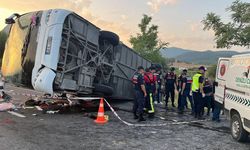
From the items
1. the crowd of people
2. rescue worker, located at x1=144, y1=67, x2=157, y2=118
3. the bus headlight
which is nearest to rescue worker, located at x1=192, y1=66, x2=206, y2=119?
the crowd of people

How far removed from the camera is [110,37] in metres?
10.4

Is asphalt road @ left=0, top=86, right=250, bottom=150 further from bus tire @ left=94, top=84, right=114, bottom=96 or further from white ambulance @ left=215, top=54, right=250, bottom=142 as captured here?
bus tire @ left=94, top=84, right=114, bottom=96

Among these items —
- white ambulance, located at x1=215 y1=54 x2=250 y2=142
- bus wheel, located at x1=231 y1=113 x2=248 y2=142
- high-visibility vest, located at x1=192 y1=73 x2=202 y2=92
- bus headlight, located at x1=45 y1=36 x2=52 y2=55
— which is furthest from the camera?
high-visibility vest, located at x1=192 y1=73 x2=202 y2=92

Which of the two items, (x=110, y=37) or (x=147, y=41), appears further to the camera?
(x=147, y=41)

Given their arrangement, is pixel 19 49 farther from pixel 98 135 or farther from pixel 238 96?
pixel 238 96

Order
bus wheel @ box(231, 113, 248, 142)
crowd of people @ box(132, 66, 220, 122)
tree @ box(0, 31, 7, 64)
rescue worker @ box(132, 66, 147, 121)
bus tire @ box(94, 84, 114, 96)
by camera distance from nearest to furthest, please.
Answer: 1. bus wheel @ box(231, 113, 248, 142)
2. rescue worker @ box(132, 66, 147, 121)
3. crowd of people @ box(132, 66, 220, 122)
4. bus tire @ box(94, 84, 114, 96)
5. tree @ box(0, 31, 7, 64)

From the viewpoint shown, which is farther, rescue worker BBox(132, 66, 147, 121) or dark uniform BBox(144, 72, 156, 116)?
dark uniform BBox(144, 72, 156, 116)

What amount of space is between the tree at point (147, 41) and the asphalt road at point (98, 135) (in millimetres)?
29373

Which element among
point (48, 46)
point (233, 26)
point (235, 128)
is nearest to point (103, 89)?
point (48, 46)

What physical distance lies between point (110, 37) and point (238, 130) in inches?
184

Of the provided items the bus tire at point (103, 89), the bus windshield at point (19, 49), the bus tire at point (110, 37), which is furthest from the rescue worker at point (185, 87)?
the bus windshield at point (19, 49)

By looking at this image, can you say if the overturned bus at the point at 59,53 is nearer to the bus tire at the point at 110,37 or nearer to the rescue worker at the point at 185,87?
the bus tire at the point at 110,37

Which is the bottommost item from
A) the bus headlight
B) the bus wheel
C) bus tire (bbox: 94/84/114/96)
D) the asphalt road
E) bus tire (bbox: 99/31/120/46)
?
the asphalt road

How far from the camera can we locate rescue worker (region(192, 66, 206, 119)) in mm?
10805
